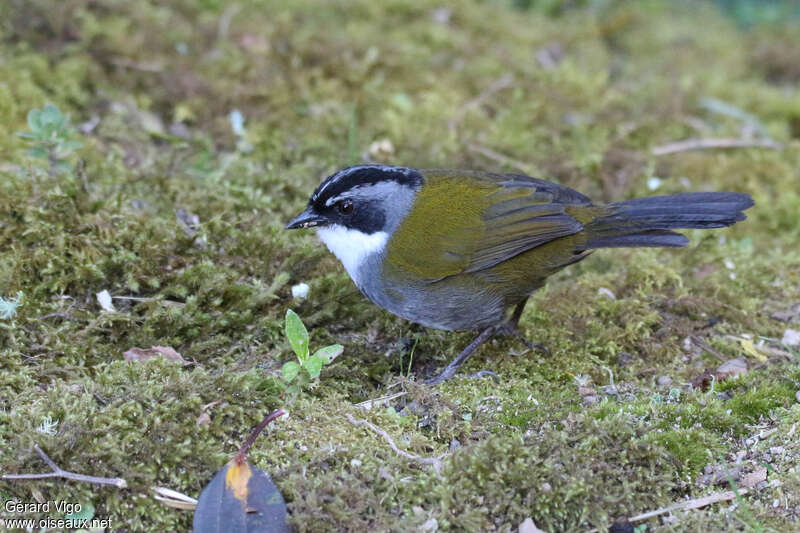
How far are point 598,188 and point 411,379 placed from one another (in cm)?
273

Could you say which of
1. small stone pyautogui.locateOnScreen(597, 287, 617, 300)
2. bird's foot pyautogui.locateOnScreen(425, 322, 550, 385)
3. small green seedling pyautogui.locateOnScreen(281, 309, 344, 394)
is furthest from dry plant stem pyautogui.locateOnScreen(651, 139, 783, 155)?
small green seedling pyautogui.locateOnScreen(281, 309, 344, 394)

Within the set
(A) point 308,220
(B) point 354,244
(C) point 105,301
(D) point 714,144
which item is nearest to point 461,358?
(B) point 354,244

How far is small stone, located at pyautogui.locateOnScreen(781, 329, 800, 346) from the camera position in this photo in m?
4.28

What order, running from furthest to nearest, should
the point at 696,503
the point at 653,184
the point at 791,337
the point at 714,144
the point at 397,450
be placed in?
the point at 714,144, the point at 653,184, the point at 791,337, the point at 397,450, the point at 696,503

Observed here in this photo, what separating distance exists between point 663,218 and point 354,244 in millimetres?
1616

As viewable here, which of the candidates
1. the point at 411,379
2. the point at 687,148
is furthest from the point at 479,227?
the point at 687,148

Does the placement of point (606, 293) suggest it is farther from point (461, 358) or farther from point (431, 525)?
point (431, 525)

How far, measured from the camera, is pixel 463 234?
4.01 m

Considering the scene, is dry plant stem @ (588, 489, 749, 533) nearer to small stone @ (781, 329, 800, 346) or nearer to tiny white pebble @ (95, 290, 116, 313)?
small stone @ (781, 329, 800, 346)

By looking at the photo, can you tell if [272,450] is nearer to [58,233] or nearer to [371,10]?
[58,233]

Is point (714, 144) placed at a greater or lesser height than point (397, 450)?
lesser

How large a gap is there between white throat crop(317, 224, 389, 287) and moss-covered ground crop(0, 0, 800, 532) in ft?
0.94

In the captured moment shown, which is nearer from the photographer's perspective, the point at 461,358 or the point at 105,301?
the point at 105,301

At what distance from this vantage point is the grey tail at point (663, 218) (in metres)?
3.85
